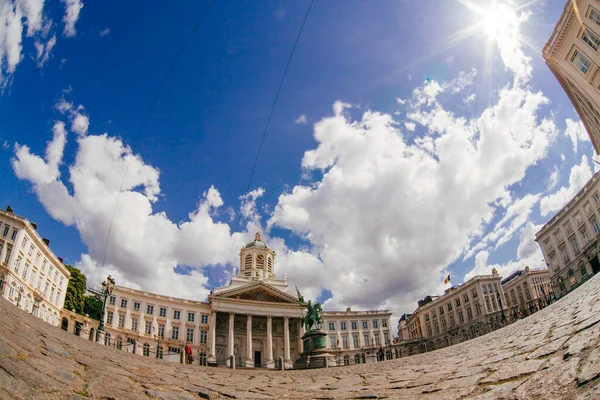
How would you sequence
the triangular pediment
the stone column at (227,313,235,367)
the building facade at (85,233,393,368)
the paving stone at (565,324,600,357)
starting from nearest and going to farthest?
1. the paving stone at (565,324,600,357)
2. the stone column at (227,313,235,367)
3. the building facade at (85,233,393,368)
4. the triangular pediment

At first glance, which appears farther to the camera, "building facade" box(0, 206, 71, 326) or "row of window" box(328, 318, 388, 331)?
"row of window" box(328, 318, 388, 331)

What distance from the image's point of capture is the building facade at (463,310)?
71375 mm

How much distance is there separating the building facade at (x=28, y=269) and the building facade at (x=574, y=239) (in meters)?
67.4

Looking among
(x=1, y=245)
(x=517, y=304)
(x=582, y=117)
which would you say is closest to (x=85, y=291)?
(x=1, y=245)

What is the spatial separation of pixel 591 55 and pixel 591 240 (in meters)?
28.9

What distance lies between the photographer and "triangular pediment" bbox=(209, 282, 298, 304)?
6512 cm

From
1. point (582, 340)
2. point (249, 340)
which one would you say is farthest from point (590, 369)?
point (249, 340)

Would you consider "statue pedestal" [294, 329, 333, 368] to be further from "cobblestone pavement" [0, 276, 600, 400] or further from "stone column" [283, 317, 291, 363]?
"stone column" [283, 317, 291, 363]

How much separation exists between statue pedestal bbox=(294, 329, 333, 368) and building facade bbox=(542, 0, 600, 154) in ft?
108

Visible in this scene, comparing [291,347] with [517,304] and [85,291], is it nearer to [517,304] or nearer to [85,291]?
[85,291]

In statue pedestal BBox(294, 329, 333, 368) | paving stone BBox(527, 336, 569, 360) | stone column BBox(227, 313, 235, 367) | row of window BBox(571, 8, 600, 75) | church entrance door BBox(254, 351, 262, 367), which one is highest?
row of window BBox(571, 8, 600, 75)

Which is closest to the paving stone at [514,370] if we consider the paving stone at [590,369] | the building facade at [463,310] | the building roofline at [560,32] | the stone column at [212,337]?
the paving stone at [590,369]

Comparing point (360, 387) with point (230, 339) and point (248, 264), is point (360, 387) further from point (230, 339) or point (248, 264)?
point (248, 264)

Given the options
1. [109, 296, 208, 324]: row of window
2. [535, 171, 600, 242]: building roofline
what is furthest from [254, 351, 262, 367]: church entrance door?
[535, 171, 600, 242]: building roofline
